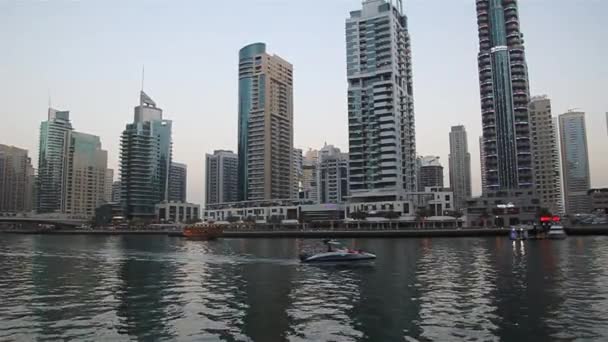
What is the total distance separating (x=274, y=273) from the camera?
47.2m

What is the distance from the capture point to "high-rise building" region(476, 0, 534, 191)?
631 feet

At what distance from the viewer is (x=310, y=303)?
100 ft

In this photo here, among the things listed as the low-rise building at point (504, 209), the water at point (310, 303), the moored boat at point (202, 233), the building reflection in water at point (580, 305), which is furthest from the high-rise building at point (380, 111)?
the building reflection in water at point (580, 305)

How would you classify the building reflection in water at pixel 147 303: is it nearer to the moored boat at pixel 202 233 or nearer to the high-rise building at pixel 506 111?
the moored boat at pixel 202 233

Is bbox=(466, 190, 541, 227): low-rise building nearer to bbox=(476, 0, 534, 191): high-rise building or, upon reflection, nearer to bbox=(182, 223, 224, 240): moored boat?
bbox=(476, 0, 534, 191): high-rise building

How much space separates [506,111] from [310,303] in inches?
7294

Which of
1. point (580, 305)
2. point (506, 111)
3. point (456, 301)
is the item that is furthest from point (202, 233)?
point (506, 111)

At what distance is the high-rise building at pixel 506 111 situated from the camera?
192375 mm

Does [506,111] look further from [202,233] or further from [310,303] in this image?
[310,303]

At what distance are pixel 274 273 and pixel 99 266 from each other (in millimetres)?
23345

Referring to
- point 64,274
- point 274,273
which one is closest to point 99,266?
point 64,274

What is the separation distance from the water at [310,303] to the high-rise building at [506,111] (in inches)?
5953

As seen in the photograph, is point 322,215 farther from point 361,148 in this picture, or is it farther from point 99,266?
point 99,266

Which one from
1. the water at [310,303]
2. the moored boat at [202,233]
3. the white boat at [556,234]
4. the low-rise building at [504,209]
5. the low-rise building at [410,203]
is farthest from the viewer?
the low-rise building at [410,203]
